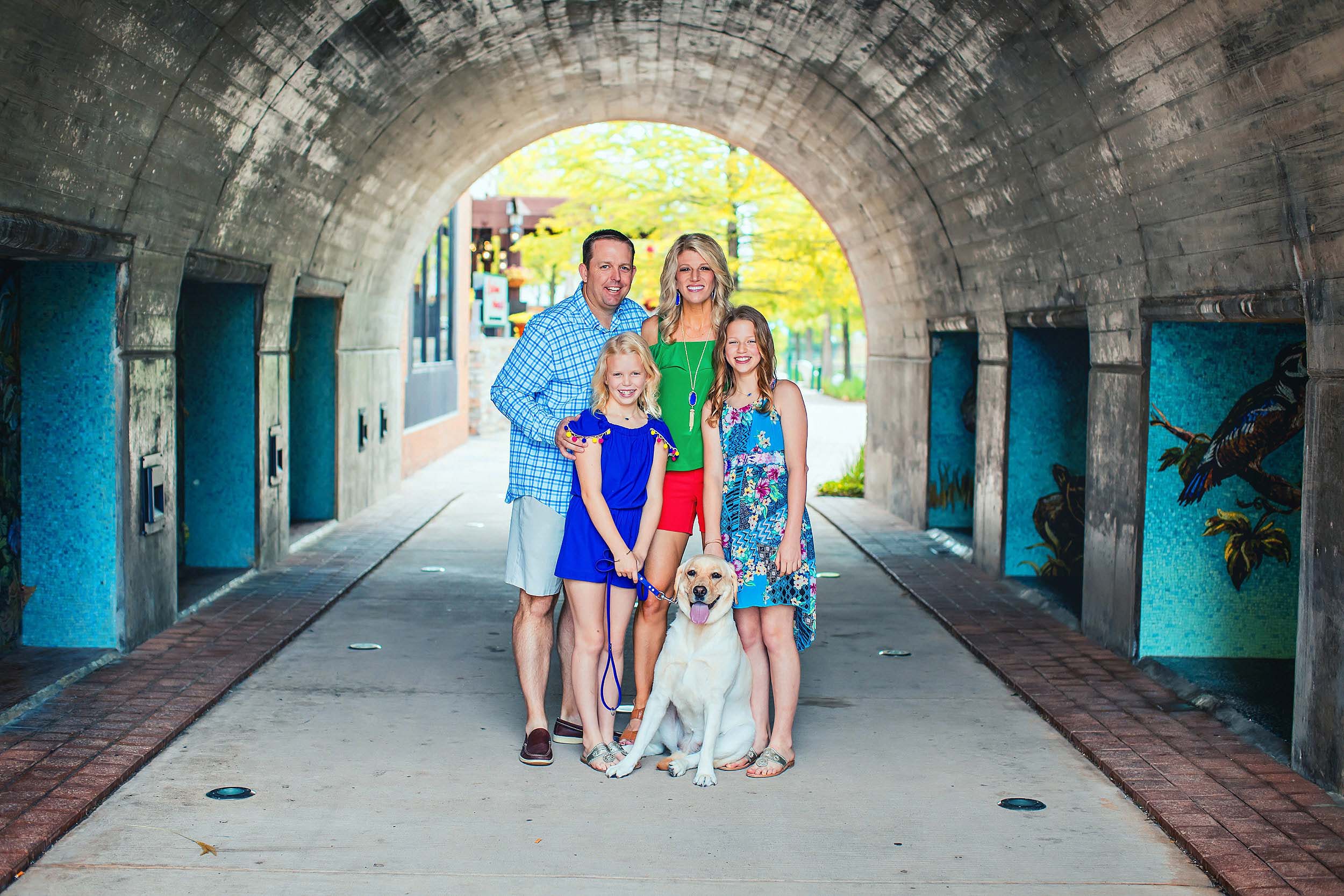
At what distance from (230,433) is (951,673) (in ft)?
17.7

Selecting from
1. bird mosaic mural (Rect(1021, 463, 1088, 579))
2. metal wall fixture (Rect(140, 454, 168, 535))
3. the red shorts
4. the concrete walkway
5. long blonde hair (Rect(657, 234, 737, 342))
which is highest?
long blonde hair (Rect(657, 234, 737, 342))

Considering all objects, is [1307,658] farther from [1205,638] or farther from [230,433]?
A: [230,433]

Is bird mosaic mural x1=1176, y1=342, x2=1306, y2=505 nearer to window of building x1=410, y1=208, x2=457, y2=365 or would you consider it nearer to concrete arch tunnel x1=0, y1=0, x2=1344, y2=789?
concrete arch tunnel x1=0, y1=0, x2=1344, y2=789

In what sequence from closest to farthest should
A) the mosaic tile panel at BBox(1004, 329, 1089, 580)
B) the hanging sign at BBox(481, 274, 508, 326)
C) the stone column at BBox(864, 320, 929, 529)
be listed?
1. the mosaic tile panel at BBox(1004, 329, 1089, 580)
2. the stone column at BBox(864, 320, 929, 529)
3. the hanging sign at BBox(481, 274, 508, 326)

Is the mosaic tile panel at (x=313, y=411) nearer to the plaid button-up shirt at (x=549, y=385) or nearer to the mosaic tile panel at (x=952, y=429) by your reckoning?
the mosaic tile panel at (x=952, y=429)

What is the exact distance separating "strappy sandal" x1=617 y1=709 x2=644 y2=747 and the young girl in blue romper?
14 cm

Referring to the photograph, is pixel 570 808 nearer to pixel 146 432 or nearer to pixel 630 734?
pixel 630 734

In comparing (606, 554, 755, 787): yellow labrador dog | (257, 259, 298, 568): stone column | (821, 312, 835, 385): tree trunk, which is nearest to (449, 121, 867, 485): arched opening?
(257, 259, 298, 568): stone column

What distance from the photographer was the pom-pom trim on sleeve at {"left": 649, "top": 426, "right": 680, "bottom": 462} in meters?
A: 5.21

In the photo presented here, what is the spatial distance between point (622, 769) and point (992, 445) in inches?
229

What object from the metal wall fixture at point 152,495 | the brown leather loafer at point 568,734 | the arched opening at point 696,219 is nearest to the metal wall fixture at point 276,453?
the metal wall fixture at point 152,495

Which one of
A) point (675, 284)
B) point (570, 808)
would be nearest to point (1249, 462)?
point (675, 284)

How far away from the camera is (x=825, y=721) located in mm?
6121

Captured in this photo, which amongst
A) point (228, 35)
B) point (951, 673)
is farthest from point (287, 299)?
point (951, 673)
